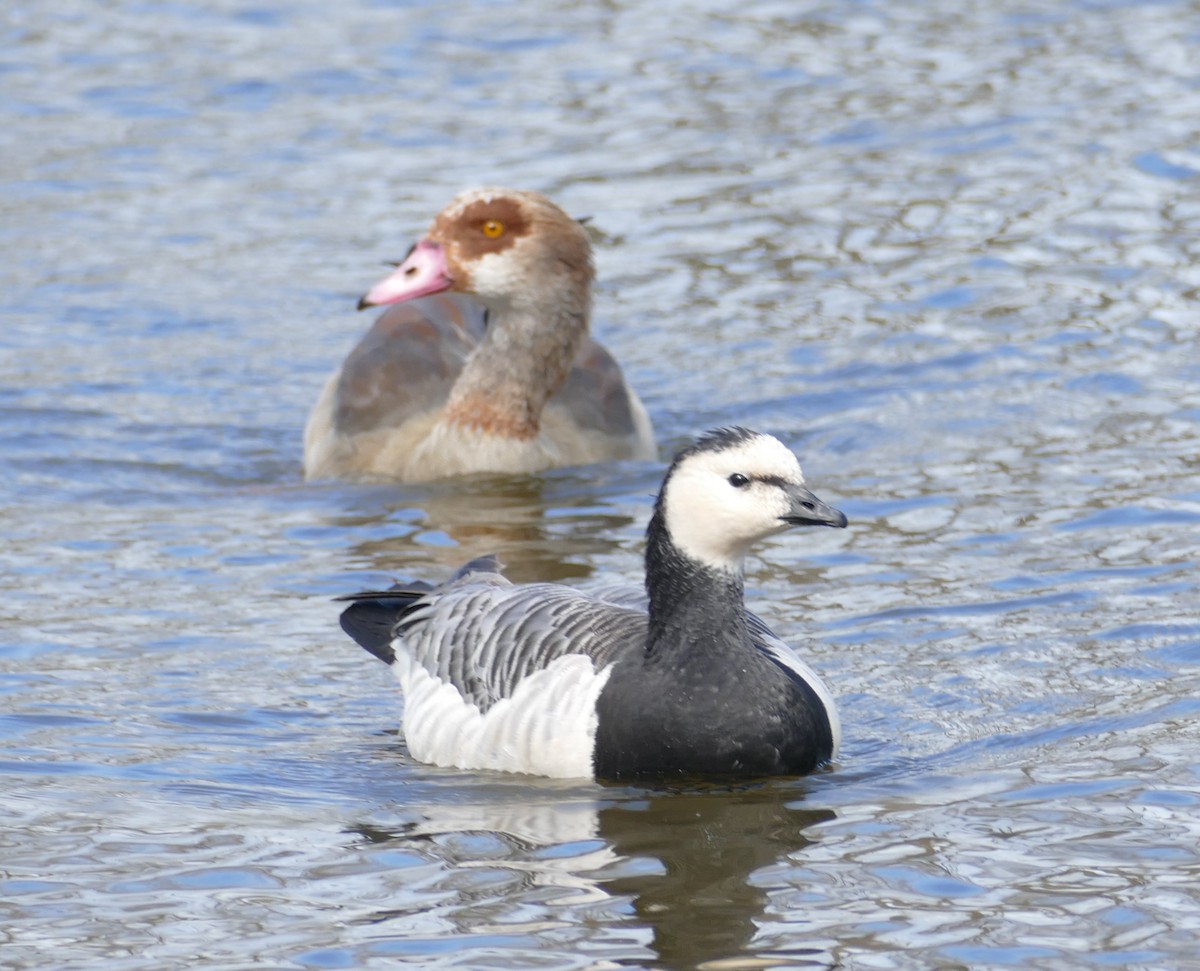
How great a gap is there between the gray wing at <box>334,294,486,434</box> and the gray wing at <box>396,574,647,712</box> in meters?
3.88

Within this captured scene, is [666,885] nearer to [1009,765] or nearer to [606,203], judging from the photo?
[1009,765]

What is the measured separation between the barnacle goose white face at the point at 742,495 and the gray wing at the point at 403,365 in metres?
4.86

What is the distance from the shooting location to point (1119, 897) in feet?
21.1

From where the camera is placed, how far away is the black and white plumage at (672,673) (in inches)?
290

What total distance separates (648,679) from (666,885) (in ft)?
3.17

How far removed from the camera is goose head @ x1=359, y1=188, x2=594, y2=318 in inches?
460

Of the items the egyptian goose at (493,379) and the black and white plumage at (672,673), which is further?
the egyptian goose at (493,379)

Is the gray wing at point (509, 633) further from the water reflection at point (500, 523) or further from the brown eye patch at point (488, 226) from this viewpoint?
the brown eye patch at point (488, 226)

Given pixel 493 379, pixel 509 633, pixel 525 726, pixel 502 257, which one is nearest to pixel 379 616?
pixel 509 633

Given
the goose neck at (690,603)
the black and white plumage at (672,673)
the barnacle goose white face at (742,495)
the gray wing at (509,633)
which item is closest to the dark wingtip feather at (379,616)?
the gray wing at (509,633)

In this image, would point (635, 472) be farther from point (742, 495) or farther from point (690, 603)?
point (742, 495)

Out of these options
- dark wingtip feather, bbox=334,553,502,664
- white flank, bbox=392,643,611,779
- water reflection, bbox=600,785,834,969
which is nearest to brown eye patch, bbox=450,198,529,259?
dark wingtip feather, bbox=334,553,502,664

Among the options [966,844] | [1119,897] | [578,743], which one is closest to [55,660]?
[578,743]

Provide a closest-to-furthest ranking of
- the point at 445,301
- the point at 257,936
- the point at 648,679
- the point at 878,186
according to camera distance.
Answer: the point at 257,936 → the point at 648,679 → the point at 445,301 → the point at 878,186
